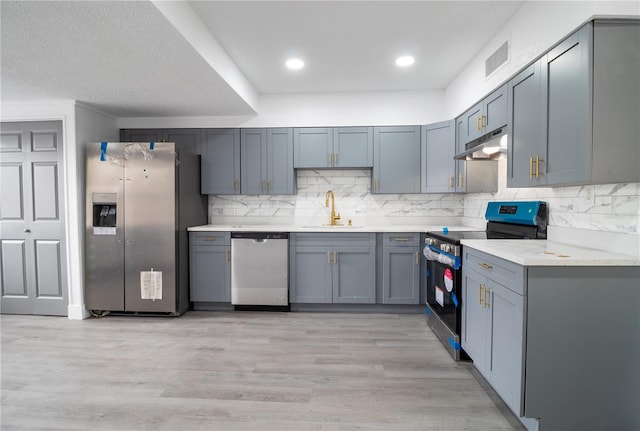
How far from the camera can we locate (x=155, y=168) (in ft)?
11.1

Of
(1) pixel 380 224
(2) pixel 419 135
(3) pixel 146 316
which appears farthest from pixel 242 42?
(3) pixel 146 316

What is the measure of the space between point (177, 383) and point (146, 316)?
5.35 feet

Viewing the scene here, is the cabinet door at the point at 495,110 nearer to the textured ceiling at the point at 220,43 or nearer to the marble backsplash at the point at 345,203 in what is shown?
the textured ceiling at the point at 220,43

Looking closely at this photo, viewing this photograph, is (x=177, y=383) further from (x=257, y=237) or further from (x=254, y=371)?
(x=257, y=237)

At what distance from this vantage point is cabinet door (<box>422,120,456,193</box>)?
3555 mm

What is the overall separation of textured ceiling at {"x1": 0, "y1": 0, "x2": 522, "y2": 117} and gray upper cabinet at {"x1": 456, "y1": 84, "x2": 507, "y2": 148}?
0.55m

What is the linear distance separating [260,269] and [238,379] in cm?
152

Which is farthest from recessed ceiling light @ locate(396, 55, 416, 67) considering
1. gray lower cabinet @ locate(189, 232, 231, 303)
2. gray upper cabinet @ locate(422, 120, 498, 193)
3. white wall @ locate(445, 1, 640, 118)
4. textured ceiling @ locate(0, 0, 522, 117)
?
gray lower cabinet @ locate(189, 232, 231, 303)

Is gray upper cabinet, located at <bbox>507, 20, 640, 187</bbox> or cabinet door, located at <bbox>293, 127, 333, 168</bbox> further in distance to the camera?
cabinet door, located at <bbox>293, 127, 333, 168</bbox>

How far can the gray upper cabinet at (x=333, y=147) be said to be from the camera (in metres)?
3.85

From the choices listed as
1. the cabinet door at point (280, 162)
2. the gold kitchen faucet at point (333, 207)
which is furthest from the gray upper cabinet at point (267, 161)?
the gold kitchen faucet at point (333, 207)

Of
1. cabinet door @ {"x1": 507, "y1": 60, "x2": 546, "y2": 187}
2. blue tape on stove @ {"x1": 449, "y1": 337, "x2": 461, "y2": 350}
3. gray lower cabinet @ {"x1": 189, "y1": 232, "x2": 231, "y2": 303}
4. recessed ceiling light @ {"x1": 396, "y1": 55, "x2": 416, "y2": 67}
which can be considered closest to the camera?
cabinet door @ {"x1": 507, "y1": 60, "x2": 546, "y2": 187}

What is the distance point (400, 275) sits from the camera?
11.6 ft

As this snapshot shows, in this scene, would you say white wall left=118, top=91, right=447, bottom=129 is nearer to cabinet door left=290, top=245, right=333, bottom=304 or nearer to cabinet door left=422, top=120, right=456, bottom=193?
cabinet door left=422, top=120, right=456, bottom=193
